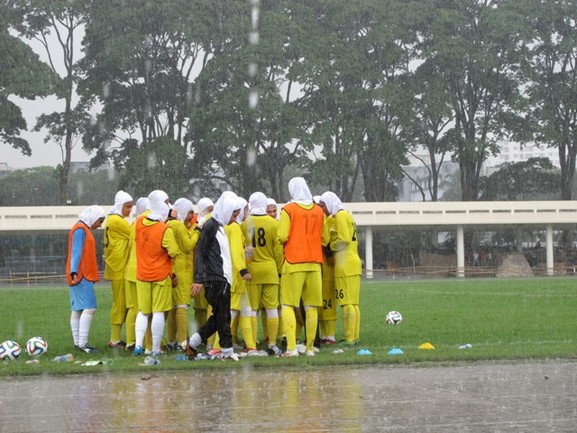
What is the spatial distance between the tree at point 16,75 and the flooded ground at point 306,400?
45104mm

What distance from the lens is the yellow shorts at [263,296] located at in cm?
1252

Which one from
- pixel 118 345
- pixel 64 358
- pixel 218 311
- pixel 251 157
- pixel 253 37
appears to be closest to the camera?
pixel 218 311

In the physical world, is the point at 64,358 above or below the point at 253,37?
below

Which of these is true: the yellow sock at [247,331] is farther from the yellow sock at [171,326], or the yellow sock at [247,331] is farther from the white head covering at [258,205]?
the yellow sock at [171,326]

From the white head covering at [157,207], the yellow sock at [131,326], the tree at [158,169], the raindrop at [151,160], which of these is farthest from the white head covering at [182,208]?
the raindrop at [151,160]

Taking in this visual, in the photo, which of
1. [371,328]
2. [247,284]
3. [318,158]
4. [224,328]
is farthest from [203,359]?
[318,158]

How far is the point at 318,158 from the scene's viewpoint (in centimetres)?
5653

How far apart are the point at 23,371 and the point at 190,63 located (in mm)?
48651

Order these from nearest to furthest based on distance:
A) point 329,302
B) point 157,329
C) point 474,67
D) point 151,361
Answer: point 151,361 → point 157,329 → point 329,302 → point 474,67

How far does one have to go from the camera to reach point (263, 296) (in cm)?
1261

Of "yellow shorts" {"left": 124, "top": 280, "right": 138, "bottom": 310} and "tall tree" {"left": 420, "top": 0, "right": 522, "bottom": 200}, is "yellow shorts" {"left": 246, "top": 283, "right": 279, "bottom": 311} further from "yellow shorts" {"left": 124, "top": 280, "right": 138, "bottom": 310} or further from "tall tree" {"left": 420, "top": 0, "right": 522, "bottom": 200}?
"tall tree" {"left": 420, "top": 0, "right": 522, "bottom": 200}

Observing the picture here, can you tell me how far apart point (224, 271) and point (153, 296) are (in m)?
1.35

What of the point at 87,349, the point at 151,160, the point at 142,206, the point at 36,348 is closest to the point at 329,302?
the point at 142,206

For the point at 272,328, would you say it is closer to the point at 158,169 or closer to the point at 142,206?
the point at 142,206
